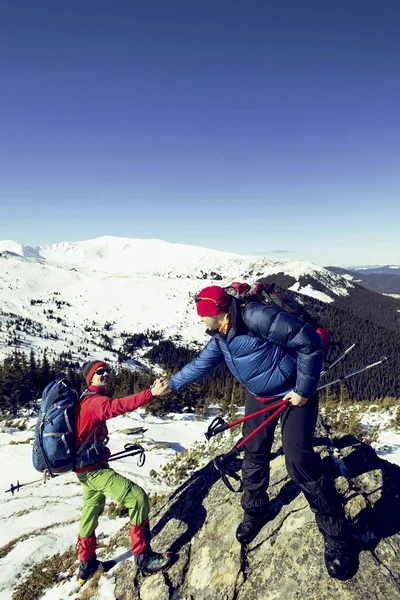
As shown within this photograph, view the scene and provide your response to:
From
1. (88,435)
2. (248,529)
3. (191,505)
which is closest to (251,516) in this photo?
(248,529)

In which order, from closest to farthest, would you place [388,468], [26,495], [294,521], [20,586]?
[294,521] → [20,586] → [388,468] → [26,495]

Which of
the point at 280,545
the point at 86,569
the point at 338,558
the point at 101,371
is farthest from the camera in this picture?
the point at 86,569

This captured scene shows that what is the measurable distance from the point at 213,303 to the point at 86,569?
19.5 feet

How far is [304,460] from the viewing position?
194 inches

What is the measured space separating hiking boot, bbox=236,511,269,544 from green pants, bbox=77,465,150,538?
1768mm

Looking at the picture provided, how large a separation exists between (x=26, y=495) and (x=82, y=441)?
7.34 m

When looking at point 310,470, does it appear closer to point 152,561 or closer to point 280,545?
point 280,545

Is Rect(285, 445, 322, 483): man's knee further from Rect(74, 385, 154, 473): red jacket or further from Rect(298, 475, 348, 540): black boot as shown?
Rect(74, 385, 154, 473): red jacket

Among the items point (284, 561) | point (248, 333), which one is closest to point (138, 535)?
point (284, 561)

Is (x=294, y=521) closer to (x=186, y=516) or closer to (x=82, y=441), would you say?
(x=186, y=516)

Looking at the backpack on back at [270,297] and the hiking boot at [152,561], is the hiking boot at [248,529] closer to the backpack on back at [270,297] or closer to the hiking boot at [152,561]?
the hiking boot at [152,561]

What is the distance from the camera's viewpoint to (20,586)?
6508mm

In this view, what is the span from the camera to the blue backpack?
18.6ft

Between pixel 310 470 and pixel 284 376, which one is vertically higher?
pixel 284 376
